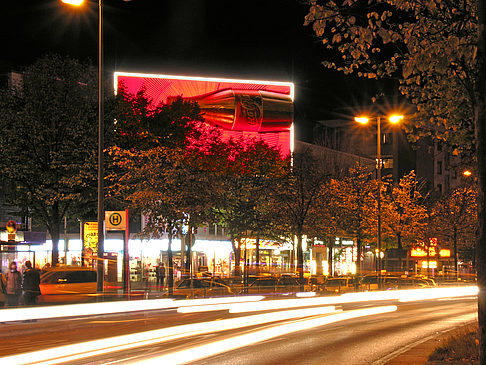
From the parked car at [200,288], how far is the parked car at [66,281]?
5739 millimetres

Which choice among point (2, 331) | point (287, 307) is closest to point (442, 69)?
point (2, 331)

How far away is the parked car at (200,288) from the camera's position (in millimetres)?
34625

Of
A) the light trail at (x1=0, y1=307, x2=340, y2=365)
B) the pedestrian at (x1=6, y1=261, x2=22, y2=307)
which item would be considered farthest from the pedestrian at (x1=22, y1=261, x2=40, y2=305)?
the light trail at (x1=0, y1=307, x2=340, y2=365)

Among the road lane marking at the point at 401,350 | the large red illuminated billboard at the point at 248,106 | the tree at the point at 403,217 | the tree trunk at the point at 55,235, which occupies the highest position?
the large red illuminated billboard at the point at 248,106

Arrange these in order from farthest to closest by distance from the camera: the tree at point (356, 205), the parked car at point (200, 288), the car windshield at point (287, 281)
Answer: the tree at point (356, 205) < the car windshield at point (287, 281) < the parked car at point (200, 288)

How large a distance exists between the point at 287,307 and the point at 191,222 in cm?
896

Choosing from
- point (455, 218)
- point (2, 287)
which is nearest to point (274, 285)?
point (2, 287)

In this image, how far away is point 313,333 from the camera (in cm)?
2019

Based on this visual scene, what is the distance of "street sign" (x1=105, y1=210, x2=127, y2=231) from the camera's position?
27922 millimetres

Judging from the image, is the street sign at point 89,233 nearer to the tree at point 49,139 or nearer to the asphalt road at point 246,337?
the tree at point 49,139

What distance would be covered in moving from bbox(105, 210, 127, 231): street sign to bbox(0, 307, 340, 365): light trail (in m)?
7.18

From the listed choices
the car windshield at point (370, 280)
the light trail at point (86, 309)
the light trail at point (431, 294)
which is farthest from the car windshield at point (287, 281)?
the light trail at point (86, 309)

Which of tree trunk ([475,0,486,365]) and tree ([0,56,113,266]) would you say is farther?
tree ([0,56,113,266])

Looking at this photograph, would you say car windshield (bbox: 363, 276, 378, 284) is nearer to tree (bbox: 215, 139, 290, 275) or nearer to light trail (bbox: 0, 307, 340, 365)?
tree (bbox: 215, 139, 290, 275)
